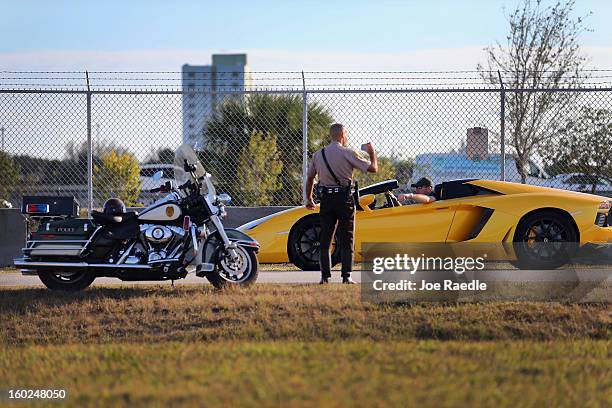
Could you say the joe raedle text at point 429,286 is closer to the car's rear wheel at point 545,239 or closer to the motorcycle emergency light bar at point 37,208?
the car's rear wheel at point 545,239

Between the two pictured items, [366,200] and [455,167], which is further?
[455,167]

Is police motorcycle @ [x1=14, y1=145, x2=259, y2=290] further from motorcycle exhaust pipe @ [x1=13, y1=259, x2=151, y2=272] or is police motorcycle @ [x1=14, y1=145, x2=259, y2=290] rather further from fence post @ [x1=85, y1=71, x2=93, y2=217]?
fence post @ [x1=85, y1=71, x2=93, y2=217]

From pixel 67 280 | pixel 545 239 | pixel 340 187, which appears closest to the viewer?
pixel 67 280

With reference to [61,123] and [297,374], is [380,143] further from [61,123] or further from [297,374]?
[297,374]

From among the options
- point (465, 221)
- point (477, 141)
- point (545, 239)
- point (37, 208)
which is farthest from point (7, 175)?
point (545, 239)

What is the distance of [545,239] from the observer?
12.8 m

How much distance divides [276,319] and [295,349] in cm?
182

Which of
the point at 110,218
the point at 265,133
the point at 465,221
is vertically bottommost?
the point at 465,221

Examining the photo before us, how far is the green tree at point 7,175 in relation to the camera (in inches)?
623

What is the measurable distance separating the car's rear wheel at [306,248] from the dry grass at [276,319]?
8.56 feet

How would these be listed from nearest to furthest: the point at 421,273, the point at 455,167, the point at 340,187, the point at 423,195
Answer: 1. the point at 421,273
2. the point at 340,187
3. the point at 423,195
4. the point at 455,167

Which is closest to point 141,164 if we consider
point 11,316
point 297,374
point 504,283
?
point 11,316

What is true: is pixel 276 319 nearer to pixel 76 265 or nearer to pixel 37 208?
pixel 76 265

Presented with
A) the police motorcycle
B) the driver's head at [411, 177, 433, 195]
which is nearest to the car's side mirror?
the driver's head at [411, 177, 433, 195]
